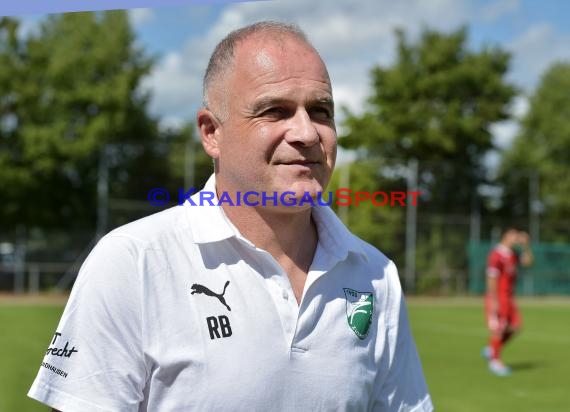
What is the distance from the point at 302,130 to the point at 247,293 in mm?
416

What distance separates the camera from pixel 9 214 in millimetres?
32875

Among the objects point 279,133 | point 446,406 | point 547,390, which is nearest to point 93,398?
point 279,133

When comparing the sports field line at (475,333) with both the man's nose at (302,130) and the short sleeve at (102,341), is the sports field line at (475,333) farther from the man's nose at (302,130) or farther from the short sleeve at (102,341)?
the short sleeve at (102,341)

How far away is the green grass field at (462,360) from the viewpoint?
945cm

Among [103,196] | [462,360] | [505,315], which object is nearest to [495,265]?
[505,315]

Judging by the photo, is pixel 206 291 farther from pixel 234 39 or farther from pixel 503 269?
pixel 503 269

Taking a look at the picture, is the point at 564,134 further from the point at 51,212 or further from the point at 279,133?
the point at 279,133

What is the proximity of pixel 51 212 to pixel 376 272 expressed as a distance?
105 ft

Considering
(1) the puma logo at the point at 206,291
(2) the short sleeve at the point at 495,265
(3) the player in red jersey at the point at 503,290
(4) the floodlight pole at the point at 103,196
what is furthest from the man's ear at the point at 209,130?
(4) the floodlight pole at the point at 103,196

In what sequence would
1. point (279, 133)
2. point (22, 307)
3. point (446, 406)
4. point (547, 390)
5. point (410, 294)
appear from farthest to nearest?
point (410, 294) → point (22, 307) → point (547, 390) → point (446, 406) → point (279, 133)

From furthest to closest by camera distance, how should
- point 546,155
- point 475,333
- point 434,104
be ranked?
point 546,155 → point 434,104 → point 475,333

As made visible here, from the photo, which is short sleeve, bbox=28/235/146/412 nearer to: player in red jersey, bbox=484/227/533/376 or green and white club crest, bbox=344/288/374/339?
green and white club crest, bbox=344/288/374/339

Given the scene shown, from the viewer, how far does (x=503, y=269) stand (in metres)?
12.8

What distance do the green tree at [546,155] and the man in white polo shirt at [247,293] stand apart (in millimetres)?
31686
